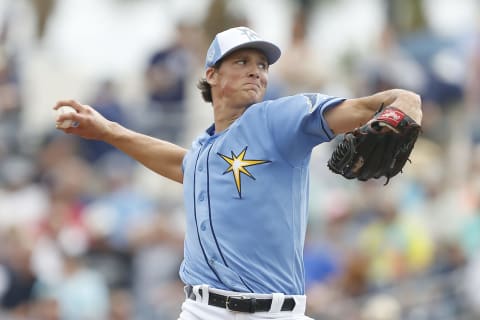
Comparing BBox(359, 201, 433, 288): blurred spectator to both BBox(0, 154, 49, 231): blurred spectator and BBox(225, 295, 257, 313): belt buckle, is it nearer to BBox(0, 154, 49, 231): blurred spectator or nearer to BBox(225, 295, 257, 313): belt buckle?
BBox(0, 154, 49, 231): blurred spectator

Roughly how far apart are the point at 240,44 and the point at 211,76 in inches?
16.4

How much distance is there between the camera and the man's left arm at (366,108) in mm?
5367

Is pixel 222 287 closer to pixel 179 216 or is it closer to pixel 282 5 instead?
pixel 179 216

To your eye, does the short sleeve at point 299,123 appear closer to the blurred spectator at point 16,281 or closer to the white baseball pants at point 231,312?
A: the white baseball pants at point 231,312

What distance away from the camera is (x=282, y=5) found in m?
25.4

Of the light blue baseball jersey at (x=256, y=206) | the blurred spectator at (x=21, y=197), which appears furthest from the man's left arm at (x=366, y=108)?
the blurred spectator at (x=21, y=197)

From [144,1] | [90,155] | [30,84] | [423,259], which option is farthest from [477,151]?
[144,1]

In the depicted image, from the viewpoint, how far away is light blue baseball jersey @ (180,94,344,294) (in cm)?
607

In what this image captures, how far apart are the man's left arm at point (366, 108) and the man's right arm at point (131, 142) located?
1.74 m

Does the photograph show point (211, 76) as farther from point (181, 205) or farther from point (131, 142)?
point (181, 205)

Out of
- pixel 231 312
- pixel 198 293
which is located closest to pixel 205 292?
pixel 198 293

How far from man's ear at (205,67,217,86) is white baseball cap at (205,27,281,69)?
3.3 inches

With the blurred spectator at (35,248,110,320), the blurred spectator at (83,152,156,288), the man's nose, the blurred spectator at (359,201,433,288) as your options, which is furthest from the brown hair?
the blurred spectator at (83,152,156,288)

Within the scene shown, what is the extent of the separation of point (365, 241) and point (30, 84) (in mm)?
8111
